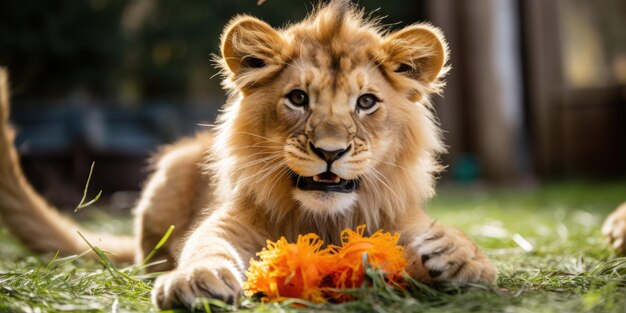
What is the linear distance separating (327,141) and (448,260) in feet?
1.99

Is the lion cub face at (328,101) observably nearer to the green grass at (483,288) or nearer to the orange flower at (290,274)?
the orange flower at (290,274)

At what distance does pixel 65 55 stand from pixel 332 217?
279 inches

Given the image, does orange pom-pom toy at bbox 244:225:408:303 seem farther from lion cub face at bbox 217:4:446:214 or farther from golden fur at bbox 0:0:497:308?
lion cub face at bbox 217:4:446:214

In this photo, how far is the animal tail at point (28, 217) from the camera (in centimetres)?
367

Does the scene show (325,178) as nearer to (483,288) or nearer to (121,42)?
(483,288)

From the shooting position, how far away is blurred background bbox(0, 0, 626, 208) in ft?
30.3

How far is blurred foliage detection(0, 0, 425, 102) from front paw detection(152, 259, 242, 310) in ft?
21.0

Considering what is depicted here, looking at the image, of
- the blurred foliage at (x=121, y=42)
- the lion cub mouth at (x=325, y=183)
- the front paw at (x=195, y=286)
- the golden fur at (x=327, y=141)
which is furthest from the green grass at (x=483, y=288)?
Result: the blurred foliage at (x=121, y=42)

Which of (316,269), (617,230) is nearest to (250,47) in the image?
(316,269)

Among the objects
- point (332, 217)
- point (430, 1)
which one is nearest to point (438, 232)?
point (332, 217)

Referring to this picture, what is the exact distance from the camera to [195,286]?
2.23 m

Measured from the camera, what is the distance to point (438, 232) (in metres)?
2.56

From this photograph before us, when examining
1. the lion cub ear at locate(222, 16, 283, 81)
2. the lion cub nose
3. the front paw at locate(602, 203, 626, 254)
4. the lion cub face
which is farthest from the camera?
the front paw at locate(602, 203, 626, 254)

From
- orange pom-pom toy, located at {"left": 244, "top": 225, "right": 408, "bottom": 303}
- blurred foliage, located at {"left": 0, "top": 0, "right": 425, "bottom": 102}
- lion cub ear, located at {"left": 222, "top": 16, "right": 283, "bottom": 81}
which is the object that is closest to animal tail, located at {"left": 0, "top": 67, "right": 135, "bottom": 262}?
lion cub ear, located at {"left": 222, "top": 16, "right": 283, "bottom": 81}
